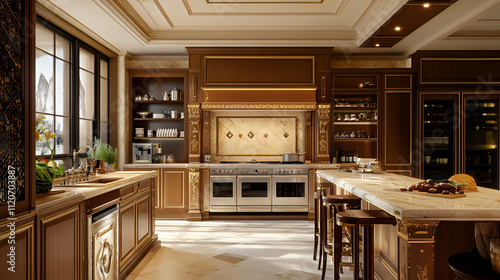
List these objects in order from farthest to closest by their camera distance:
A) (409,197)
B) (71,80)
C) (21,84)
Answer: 1. (71,80)
2. (409,197)
3. (21,84)

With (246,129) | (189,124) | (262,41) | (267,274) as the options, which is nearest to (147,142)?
(189,124)

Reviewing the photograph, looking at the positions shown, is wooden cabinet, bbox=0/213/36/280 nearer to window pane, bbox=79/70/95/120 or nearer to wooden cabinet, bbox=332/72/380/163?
window pane, bbox=79/70/95/120

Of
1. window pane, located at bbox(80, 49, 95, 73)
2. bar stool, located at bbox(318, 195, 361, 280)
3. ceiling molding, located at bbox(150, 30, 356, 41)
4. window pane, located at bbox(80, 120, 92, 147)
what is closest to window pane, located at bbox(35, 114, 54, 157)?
window pane, located at bbox(80, 120, 92, 147)

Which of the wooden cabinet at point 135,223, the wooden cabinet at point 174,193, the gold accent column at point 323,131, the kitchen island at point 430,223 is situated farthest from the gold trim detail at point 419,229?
the wooden cabinet at point 174,193

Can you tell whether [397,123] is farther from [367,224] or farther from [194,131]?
[367,224]

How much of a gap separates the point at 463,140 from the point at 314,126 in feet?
8.13

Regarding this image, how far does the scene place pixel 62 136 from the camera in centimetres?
437

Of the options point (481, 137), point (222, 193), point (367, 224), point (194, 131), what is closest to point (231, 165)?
point (222, 193)

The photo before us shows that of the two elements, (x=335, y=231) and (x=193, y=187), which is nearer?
(x=335, y=231)

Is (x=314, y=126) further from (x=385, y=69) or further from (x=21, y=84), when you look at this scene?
(x=21, y=84)

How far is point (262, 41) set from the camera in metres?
5.39

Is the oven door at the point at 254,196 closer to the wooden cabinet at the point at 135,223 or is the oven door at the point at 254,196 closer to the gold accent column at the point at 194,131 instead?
the gold accent column at the point at 194,131

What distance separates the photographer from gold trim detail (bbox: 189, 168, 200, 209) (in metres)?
5.58

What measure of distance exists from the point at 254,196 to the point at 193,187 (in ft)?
3.39
